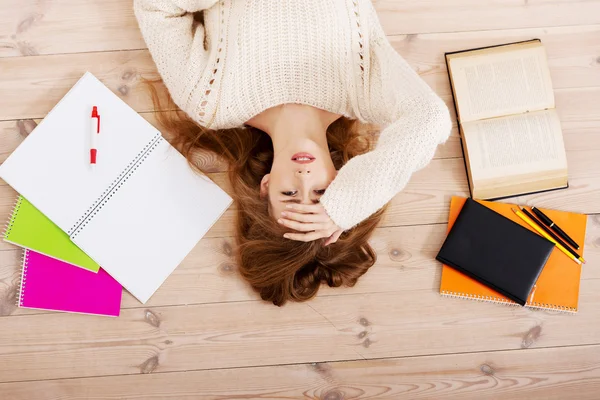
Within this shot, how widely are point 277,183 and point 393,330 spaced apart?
1.76ft

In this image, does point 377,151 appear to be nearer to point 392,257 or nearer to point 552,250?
point 392,257

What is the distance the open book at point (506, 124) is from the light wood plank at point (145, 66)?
0.06 m

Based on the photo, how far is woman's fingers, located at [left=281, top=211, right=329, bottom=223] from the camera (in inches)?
38.6

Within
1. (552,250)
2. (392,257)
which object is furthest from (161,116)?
(552,250)

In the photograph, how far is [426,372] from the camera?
1285mm

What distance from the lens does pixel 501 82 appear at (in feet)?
4.24

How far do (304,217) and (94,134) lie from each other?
57 centimetres

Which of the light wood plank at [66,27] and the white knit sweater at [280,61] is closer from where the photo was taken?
the white knit sweater at [280,61]

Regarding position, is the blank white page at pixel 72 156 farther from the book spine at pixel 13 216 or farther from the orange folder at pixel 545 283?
the orange folder at pixel 545 283

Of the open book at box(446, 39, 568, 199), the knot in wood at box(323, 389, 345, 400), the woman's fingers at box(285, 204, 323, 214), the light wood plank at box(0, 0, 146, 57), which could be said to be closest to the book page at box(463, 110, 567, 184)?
the open book at box(446, 39, 568, 199)

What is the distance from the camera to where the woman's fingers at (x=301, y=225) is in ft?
3.22

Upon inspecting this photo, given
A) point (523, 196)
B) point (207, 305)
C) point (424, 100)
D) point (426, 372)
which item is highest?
point (424, 100)

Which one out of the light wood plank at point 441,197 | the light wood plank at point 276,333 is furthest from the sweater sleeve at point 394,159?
the light wood plank at point 276,333

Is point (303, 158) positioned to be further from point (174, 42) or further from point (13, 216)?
point (13, 216)
